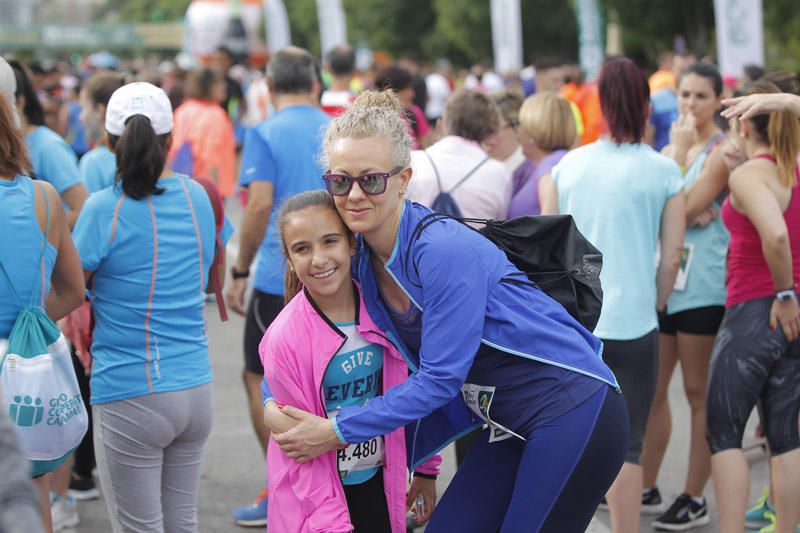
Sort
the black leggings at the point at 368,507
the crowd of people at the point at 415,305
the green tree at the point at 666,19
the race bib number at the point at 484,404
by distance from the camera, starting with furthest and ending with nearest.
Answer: the green tree at the point at 666,19, the black leggings at the point at 368,507, the race bib number at the point at 484,404, the crowd of people at the point at 415,305

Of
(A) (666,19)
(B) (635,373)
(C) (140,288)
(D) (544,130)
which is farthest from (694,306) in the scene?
(A) (666,19)

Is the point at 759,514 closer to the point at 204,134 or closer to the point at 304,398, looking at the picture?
the point at 304,398

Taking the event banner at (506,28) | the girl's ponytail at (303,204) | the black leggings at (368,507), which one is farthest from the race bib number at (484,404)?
the event banner at (506,28)

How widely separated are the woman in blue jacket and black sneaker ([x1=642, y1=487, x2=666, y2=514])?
7.71 feet

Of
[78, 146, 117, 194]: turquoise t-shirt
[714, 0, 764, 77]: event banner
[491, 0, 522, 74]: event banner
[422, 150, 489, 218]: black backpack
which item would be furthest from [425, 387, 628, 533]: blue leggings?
[491, 0, 522, 74]: event banner

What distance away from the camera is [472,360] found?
2844 mm

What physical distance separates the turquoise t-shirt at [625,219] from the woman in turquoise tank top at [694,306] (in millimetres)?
643

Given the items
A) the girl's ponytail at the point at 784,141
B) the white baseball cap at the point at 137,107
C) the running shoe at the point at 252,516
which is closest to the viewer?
the white baseball cap at the point at 137,107

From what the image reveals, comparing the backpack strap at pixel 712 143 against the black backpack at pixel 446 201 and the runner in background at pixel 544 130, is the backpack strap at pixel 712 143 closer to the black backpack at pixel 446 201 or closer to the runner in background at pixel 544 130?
the runner in background at pixel 544 130

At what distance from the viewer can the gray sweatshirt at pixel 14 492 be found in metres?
1.39

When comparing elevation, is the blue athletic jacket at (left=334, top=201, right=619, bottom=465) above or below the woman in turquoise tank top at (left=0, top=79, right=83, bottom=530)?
below

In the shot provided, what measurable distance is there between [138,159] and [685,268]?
2725mm

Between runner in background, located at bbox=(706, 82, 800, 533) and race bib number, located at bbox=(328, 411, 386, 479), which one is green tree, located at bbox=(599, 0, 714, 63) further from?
race bib number, located at bbox=(328, 411, 386, 479)

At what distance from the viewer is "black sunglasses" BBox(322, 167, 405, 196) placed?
2.87 meters
